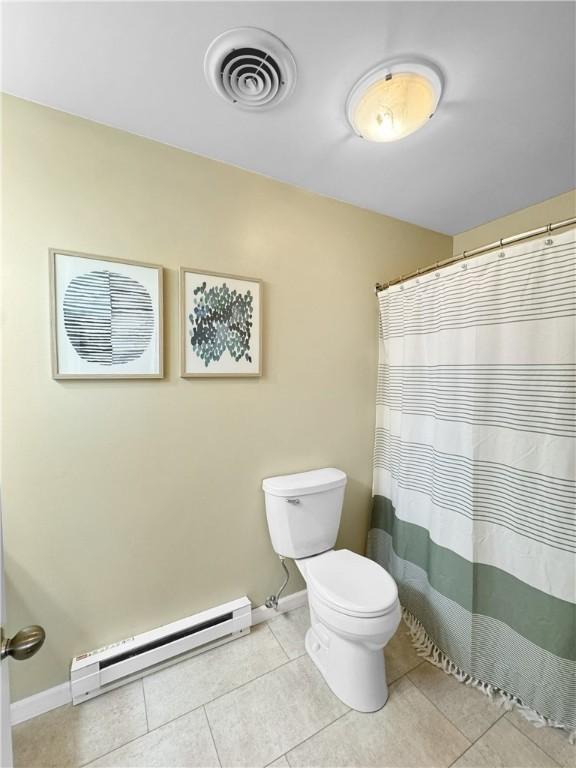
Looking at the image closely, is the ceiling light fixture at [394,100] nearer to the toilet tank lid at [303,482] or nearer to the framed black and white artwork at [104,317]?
the framed black and white artwork at [104,317]

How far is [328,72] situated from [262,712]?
2.30 meters

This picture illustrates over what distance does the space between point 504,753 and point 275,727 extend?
80 centimetres

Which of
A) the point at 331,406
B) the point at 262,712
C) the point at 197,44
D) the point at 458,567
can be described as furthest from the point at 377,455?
the point at 197,44

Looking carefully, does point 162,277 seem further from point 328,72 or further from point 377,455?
point 377,455

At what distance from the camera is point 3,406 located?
3.48ft

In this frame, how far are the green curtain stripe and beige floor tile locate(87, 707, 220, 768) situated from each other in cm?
110

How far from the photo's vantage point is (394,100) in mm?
1011

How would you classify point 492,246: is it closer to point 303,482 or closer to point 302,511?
point 303,482

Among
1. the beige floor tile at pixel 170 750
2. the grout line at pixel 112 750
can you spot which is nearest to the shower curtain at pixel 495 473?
the beige floor tile at pixel 170 750

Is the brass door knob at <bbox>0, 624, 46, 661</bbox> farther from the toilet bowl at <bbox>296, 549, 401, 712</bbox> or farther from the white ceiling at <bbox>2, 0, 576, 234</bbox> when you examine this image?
the white ceiling at <bbox>2, 0, 576, 234</bbox>

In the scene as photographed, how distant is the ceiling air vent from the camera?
2.85 ft

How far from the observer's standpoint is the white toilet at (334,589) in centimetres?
114

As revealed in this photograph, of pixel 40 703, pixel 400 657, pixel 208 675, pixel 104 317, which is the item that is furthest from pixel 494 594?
pixel 104 317

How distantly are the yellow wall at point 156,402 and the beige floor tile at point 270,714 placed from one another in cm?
36
